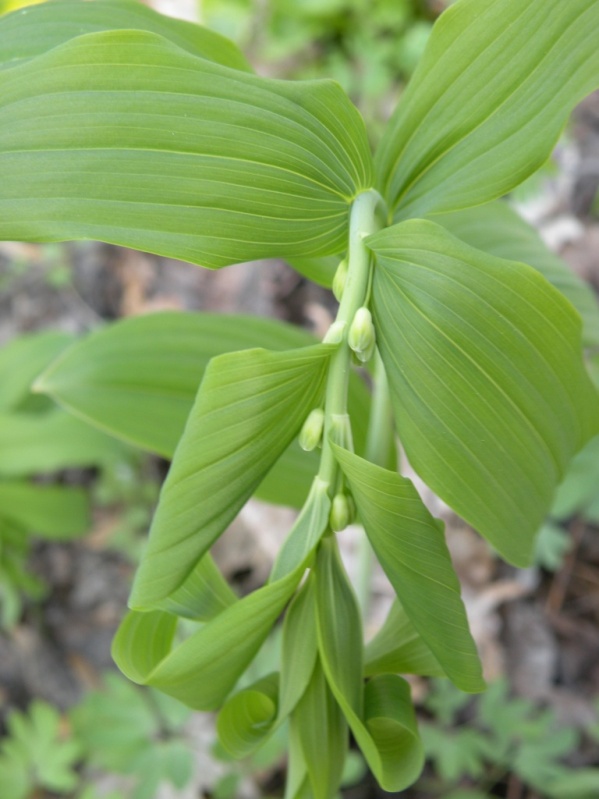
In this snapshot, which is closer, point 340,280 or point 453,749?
point 340,280

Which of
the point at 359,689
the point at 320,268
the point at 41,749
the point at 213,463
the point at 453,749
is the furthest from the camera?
the point at 41,749

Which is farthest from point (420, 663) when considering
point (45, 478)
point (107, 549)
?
point (45, 478)

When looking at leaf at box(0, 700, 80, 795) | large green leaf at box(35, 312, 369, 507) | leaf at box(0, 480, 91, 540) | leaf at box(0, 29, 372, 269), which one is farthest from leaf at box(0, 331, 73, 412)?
leaf at box(0, 29, 372, 269)

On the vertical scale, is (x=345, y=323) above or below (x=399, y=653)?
above

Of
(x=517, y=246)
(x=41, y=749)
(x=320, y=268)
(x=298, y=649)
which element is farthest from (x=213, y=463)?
(x=41, y=749)

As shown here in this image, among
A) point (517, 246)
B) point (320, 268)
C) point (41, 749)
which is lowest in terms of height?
point (41, 749)

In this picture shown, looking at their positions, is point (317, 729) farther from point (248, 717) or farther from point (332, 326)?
point (332, 326)

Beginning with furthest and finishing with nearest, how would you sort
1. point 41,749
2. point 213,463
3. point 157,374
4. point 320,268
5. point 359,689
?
point 41,749 → point 157,374 → point 320,268 → point 359,689 → point 213,463
